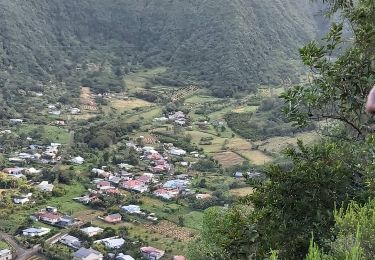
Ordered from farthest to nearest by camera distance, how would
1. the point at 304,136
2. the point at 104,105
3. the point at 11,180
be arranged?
the point at 104,105, the point at 304,136, the point at 11,180

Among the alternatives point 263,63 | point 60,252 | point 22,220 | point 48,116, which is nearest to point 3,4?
point 48,116

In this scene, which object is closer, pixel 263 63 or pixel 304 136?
pixel 304 136

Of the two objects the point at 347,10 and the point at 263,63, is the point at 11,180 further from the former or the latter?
the point at 263,63

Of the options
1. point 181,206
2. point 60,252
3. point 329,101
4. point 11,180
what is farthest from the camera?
point 11,180

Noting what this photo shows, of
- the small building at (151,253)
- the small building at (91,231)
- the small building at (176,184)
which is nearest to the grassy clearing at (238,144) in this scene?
the small building at (176,184)

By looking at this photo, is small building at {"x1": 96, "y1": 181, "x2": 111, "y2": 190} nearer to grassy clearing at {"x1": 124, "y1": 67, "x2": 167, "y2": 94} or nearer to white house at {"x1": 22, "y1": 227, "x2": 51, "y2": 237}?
white house at {"x1": 22, "y1": 227, "x2": 51, "y2": 237}

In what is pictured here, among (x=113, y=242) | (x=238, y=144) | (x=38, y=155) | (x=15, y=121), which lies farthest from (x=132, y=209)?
(x=15, y=121)
